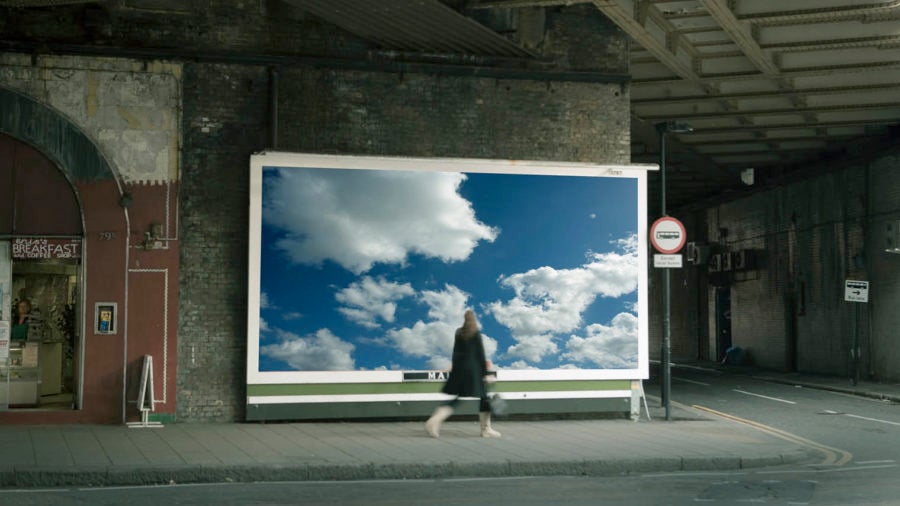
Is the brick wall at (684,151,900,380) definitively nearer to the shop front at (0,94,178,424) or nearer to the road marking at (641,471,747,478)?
the road marking at (641,471,747,478)

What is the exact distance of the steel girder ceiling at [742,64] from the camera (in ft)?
54.8

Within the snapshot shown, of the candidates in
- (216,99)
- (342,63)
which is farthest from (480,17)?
(216,99)

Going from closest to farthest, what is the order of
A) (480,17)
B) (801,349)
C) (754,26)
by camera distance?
(480,17) → (754,26) → (801,349)

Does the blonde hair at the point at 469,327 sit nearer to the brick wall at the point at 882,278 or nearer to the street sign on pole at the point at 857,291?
the street sign on pole at the point at 857,291

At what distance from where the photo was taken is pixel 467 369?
14719mm

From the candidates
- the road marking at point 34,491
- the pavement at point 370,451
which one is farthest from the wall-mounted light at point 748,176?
the road marking at point 34,491

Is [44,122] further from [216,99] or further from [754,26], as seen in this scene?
[754,26]

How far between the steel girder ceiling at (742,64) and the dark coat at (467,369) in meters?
4.89

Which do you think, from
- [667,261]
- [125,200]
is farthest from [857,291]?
[125,200]

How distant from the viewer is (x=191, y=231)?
53.0ft

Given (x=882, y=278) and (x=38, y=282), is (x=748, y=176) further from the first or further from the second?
(x=38, y=282)

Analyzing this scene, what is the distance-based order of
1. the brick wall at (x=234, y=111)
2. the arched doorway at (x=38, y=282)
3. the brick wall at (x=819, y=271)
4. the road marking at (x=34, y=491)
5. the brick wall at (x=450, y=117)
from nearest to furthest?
the road marking at (x=34, y=491) → the arched doorway at (x=38, y=282) → the brick wall at (x=234, y=111) → the brick wall at (x=450, y=117) → the brick wall at (x=819, y=271)

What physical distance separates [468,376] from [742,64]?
10693mm

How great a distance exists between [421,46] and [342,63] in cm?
131
